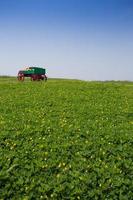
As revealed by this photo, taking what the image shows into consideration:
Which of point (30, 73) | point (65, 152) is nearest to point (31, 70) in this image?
point (30, 73)

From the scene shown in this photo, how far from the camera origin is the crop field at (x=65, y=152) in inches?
523

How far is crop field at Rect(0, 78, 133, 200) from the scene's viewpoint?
13.3 m

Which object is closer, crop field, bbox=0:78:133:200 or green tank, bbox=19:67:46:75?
crop field, bbox=0:78:133:200

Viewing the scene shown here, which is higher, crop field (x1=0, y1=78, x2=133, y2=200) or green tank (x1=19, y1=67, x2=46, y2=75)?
green tank (x1=19, y1=67, x2=46, y2=75)

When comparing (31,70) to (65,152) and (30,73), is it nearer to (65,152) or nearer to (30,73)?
(30,73)

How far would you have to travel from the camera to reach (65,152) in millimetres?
15578

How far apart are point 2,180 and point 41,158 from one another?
200 cm

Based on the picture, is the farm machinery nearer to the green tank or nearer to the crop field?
the green tank

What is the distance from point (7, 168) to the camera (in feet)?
47.0

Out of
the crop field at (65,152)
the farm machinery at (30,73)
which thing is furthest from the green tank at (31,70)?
the crop field at (65,152)

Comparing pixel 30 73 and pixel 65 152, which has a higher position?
pixel 30 73

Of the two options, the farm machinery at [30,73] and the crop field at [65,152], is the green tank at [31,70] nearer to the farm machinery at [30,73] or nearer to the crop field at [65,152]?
the farm machinery at [30,73]

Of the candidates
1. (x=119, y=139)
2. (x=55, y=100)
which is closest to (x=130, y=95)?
(x=55, y=100)

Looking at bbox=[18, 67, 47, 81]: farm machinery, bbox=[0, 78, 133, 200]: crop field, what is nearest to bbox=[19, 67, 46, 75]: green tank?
bbox=[18, 67, 47, 81]: farm machinery
